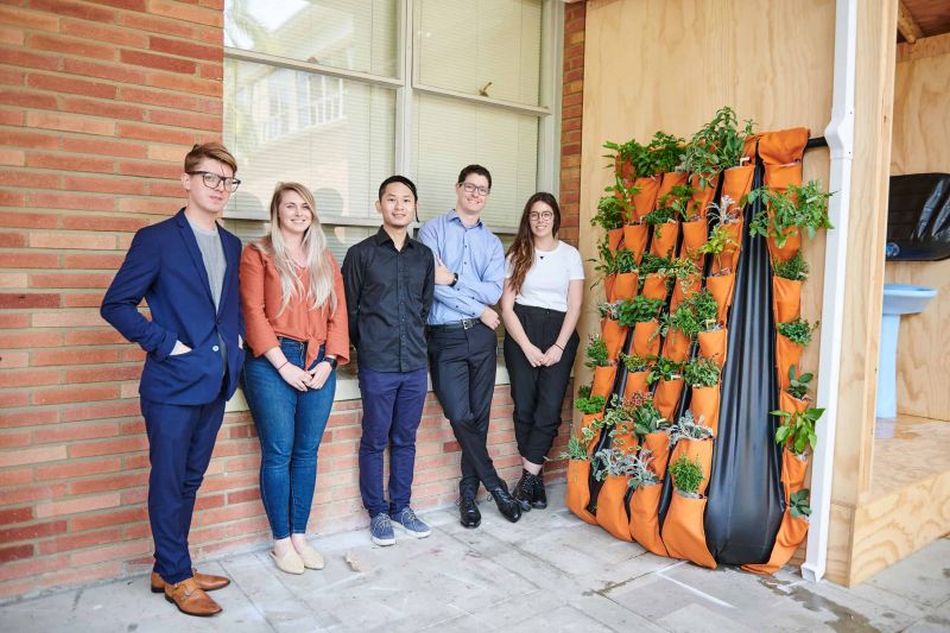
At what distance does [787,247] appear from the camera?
3027 millimetres

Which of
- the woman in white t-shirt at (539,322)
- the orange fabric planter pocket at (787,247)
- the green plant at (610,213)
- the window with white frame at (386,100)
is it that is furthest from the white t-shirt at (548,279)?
the orange fabric planter pocket at (787,247)

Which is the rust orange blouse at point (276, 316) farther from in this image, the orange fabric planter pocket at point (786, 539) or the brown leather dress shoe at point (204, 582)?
the orange fabric planter pocket at point (786, 539)

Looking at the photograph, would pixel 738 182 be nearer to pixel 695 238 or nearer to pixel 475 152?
pixel 695 238

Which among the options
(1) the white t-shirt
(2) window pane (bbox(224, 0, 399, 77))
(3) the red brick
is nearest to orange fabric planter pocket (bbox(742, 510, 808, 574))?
(1) the white t-shirt

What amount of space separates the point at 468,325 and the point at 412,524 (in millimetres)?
1013

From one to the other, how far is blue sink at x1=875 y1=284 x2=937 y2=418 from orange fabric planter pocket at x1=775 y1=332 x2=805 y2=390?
6.03ft

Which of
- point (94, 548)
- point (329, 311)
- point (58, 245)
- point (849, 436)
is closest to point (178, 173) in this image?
point (58, 245)

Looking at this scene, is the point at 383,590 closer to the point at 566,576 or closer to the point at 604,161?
the point at 566,576

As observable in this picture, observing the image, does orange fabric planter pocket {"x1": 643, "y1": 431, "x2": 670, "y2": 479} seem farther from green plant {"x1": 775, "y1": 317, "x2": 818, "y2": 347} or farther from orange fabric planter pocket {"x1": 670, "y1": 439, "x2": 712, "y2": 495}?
green plant {"x1": 775, "y1": 317, "x2": 818, "y2": 347}

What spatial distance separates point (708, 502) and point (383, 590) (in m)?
1.44

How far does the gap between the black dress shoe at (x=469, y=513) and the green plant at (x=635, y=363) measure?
3.49 ft

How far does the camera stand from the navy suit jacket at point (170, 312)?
235 centimetres

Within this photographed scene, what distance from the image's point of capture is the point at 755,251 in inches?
123

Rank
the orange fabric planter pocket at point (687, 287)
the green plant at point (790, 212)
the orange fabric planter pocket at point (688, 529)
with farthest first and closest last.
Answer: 1. the orange fabric planter pocket at point (687, 287)
2. the orange fabric planter pocket at point (688, 529)
3. the green plant at point (790, 212)
